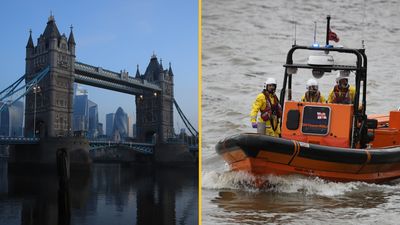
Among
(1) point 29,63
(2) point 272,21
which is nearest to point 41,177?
(1) point 29,63

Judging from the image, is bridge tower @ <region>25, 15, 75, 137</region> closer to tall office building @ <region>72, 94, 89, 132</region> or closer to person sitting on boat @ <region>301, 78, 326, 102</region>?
tall office building @ <region>72, 94, 89, 132</region>

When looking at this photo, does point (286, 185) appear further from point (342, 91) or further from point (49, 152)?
point (49, 152)

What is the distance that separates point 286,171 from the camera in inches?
107

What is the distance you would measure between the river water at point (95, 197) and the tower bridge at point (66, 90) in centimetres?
21

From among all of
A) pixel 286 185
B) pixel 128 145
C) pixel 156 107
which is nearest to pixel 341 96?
pixel 286 185

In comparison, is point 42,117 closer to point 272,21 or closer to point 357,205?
point 272,21

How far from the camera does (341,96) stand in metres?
2.91

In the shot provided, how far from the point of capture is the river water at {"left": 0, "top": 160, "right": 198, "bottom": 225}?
383 cm

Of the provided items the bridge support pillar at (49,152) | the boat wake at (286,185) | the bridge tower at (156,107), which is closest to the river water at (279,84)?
the boat wake at (286,185)

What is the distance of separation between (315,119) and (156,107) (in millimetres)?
1232

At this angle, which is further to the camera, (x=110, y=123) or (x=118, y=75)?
(x=110, y=123)

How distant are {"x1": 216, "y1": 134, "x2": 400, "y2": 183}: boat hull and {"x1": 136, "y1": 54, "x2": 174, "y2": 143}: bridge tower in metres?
0.71

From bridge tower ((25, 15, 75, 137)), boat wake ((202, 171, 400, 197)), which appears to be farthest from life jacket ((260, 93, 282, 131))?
bridge tower ((25, 15, 75, 137))

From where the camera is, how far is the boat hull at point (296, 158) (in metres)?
2.64
